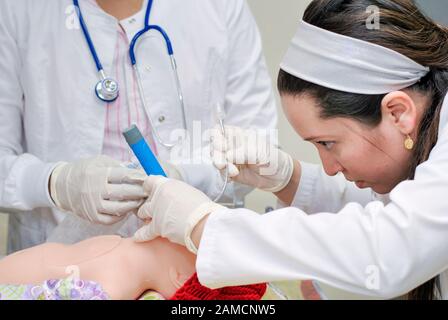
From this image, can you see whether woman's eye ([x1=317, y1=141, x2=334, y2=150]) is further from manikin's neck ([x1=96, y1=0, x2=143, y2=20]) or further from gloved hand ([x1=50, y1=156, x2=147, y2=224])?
manikin's neck ([x1=96, y1=0, x2=143, y2=20])

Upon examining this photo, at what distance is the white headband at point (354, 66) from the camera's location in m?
1.14

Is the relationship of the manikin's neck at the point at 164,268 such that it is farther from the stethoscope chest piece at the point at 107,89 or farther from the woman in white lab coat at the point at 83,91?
the stethoscope chest piece at the point at 107,89

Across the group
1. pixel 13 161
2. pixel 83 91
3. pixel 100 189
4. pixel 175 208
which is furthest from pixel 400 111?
pixel 13 161

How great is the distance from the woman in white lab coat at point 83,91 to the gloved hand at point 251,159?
110mm

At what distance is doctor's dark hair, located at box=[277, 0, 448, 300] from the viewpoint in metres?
1.16

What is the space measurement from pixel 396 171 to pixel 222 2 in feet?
2.39

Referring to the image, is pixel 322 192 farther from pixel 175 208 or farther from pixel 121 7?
pixel 121 7

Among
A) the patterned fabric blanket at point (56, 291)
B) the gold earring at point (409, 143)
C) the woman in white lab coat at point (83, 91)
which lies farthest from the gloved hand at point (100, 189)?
the gold earring at point (409, 143)

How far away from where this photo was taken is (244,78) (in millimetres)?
1702

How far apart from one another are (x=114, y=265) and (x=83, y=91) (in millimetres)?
525
